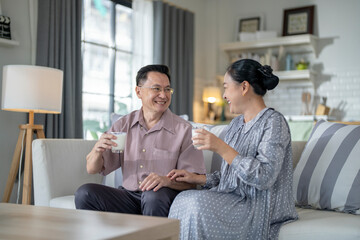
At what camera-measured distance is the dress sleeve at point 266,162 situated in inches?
80.2

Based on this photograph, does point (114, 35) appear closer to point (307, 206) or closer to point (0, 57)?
point (0, 57)

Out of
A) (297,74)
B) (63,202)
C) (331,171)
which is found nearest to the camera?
(331,171)

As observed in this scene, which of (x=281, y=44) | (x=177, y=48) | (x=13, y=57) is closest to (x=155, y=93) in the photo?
(x=13, y=57)

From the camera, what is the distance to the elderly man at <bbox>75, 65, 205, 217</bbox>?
2.33 metres

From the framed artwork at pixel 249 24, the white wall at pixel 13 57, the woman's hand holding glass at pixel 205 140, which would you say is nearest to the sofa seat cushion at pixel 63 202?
the woman's hand holding glass at pixel 205 140

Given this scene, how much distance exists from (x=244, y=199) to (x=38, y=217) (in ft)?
3.12

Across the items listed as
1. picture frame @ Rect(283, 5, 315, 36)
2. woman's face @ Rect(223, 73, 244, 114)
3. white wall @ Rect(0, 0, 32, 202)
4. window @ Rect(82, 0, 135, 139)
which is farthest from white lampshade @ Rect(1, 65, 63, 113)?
picture frame @ Rect(283, 5, 315, 36)

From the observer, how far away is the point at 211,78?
22.8 feet

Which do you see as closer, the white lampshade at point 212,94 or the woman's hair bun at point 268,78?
the woman's hair bun at point 268,78

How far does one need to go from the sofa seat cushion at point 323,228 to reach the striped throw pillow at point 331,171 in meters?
0.18

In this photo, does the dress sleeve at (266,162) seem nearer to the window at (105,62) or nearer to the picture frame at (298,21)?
the window at (105,62)

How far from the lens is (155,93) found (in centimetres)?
264

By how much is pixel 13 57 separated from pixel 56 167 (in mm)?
1797

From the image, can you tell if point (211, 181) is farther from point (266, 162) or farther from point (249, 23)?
point (249, 23)
